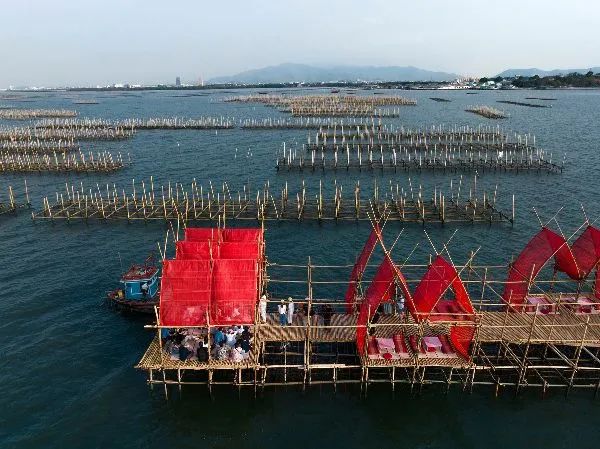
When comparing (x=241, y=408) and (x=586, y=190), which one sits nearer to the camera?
(x=241, y=408)

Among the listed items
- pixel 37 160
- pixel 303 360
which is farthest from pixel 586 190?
pixel 37 160

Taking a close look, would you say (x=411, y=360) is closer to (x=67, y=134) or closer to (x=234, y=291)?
(x=234, y=291)

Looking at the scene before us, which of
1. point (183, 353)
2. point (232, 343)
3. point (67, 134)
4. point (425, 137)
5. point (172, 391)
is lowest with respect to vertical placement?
point (172, 391)

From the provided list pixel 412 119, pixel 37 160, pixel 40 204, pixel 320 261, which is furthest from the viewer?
pixel 412 119

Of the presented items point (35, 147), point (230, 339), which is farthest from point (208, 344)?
point (35, 147)

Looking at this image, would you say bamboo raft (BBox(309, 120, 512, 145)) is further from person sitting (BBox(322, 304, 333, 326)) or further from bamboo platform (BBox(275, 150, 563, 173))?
person sitting (BBox(322, 304, 333, 326))

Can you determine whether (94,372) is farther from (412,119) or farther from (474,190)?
(412,119)

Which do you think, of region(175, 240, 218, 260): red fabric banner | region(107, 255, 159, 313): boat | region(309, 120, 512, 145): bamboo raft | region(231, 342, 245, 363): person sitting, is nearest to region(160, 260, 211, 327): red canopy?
region(175, 240, 218, 260): red fabric banner
